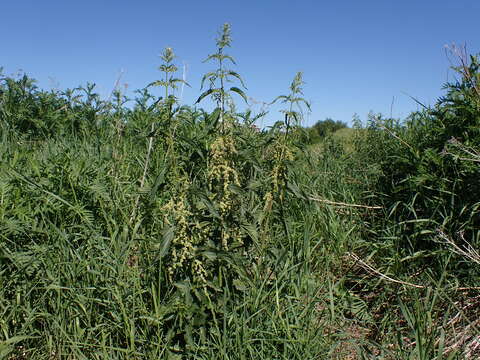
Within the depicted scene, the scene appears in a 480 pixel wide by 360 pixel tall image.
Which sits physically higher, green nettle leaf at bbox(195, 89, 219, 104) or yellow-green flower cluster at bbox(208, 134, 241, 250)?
green nettle leaf at bbox(195, 89, 219, 104)

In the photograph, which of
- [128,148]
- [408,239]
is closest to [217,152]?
[408,239]

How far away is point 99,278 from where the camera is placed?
2369mm

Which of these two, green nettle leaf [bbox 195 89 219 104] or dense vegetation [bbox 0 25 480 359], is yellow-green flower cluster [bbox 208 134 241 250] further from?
green nettle leaf [bbox 195 89 219 104]

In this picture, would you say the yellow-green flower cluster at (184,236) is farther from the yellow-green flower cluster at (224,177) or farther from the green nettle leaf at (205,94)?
the green nettle leaf at (205,94)

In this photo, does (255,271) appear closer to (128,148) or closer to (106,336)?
(106,336)

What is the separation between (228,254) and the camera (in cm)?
200

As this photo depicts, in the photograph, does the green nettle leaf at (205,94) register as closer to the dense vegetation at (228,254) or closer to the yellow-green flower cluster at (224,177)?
the dense vegetation at (228,254)

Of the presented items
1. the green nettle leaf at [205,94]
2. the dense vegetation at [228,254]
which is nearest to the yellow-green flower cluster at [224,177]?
the dense vegetation at [228,254]

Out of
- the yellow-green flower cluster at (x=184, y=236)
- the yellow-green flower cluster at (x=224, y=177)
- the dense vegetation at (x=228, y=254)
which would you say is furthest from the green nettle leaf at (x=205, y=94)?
the yellow-green flower cluster at (x=184, y=236)

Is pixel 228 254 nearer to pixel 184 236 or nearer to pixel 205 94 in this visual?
pixel 184 236

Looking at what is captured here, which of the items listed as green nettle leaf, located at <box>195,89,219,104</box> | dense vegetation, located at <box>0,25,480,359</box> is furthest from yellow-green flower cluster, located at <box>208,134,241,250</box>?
green nettle leaf, located at <box>195,89,219,104</box>

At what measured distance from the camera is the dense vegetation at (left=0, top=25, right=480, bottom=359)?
204cm

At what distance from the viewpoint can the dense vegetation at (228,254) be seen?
204cm

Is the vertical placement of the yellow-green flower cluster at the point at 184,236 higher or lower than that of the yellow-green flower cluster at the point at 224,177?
lower
